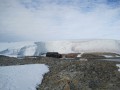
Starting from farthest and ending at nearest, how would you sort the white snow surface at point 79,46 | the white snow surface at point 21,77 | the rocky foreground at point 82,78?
the white snow surface at point 79,46 → the rocky foreground at point 82,78 → the white snow surface at point 21,77

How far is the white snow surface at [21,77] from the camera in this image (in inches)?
617

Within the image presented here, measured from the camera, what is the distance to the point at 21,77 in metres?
17.7

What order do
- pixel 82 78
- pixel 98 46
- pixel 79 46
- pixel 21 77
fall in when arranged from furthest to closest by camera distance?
pixel 79 46 < pixel 98 46 < pixel 82 78 < pixel 21 77

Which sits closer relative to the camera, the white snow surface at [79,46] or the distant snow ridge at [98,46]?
the white snow surface at [79,46]

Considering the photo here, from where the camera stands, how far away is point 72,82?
1792 cm

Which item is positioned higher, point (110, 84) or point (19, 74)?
point (19, 74)

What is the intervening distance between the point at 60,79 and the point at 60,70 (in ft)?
11.6

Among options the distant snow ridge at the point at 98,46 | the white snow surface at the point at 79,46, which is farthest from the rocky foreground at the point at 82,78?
the distant snow ridge at the point at 98,46

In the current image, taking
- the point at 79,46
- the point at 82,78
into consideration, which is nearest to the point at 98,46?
the point at 79,46

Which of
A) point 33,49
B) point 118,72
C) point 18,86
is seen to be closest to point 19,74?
point 18,86

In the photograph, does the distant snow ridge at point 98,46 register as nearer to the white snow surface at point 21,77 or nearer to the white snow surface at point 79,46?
the white snow surface at point 79,46

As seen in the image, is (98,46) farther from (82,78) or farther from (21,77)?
(21,77)

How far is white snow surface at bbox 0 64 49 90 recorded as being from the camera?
15664 millimetres

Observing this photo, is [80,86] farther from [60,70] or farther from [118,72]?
[118,72]
